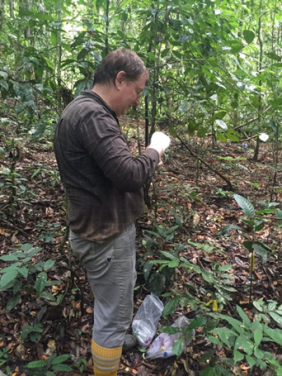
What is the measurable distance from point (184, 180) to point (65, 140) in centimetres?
319

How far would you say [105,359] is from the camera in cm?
166

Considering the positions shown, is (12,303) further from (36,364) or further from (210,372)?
(210,372)

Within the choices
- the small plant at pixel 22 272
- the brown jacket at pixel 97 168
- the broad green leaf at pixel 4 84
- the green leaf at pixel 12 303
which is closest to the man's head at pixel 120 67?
the brown jacket at pixel 97 168

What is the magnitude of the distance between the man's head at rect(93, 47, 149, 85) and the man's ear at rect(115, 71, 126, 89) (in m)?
0.01

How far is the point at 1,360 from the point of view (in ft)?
6.25

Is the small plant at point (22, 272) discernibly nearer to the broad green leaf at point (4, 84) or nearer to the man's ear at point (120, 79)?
the broad green leaf at point (4, 84)

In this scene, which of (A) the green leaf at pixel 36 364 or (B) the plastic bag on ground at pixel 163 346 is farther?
(B) the plastic bag on ground at pixel 163 346

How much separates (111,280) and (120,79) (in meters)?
1.06

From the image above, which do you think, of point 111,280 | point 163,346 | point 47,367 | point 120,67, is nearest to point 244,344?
point 111,280

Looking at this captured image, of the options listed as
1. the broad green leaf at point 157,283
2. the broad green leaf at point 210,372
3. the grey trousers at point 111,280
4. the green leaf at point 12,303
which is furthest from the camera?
the broad green leaf at point 157,283

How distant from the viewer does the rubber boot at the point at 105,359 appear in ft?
5.44

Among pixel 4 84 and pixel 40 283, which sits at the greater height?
pixel 4 84

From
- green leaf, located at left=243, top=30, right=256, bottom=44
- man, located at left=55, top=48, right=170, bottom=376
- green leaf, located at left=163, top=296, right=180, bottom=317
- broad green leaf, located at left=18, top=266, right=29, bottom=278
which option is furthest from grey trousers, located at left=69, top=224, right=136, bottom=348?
green leaf, located at left=243, top=30, right=256, bottom=44

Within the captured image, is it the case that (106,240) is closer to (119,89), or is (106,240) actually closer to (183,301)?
(183,301)
